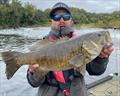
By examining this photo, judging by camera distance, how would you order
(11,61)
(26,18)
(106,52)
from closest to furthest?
(106,52), (11,61), (26,18)

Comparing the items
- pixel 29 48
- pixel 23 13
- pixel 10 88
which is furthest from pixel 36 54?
pixel 23 13

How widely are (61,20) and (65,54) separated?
579 millimetres

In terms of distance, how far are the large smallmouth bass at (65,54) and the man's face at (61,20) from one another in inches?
15.0

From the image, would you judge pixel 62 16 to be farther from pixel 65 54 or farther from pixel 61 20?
pixel 65 54

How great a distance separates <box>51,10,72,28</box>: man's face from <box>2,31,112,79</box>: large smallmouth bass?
1.25 feet

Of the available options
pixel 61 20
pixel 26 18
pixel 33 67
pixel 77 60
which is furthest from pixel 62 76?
pixel 26 18

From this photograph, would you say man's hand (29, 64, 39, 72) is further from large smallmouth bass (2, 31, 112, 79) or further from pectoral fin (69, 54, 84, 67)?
pectoral fin (69, 54, 84, 67)

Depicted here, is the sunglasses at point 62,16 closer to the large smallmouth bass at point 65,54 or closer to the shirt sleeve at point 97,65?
the large smallmouth bass at point 65,54

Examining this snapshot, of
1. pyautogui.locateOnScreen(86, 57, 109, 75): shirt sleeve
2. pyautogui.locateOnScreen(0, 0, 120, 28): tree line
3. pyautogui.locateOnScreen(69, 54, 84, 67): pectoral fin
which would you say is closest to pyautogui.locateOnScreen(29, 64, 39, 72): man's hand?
pyautogui.locateOnScreen(69, 54, 84, 67): pectoral fin

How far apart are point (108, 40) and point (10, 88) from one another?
37.8 feet

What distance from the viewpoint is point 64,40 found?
374cm

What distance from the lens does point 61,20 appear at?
13.2 ft

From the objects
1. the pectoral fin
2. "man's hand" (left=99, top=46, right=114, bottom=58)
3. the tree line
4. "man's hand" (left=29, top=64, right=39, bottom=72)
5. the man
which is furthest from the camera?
the tree line

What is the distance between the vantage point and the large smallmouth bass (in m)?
3.53
